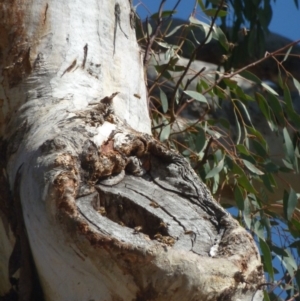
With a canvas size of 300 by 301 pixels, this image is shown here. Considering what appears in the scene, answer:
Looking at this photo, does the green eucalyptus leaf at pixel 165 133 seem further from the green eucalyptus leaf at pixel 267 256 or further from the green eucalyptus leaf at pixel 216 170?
the green eucalyptus leaf at pixel 267 256

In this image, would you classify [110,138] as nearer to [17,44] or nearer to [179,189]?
[179,189]

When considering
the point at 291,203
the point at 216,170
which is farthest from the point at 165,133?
the point at 291,203

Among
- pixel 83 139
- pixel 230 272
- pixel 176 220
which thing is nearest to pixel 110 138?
pixel 83 139

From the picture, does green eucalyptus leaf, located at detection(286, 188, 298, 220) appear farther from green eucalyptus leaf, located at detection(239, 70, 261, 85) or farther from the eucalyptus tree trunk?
the eucalyptus tree trunk

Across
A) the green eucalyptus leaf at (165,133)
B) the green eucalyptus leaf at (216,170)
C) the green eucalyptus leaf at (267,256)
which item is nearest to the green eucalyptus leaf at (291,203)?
the green eucalyptus leaf at (267,256)

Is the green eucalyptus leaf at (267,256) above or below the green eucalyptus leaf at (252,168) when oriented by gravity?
below

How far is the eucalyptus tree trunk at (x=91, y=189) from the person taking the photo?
87cm

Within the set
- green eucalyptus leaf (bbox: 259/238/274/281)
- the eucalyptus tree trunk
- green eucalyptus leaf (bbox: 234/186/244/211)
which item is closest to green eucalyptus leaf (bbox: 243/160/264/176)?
green eucalyptus leaf (bbox: 234/186/244/211)

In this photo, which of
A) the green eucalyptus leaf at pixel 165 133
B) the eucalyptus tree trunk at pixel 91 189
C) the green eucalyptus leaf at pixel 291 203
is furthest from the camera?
the green eucalyptus leaf at pixel 291 203

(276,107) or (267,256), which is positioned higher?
(276,107)

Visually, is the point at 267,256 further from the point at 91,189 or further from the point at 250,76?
the point at 91,189

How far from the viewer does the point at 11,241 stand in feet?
3.51

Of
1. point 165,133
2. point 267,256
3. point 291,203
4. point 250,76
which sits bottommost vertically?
point 267,256

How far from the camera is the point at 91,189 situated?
3.21 feet
